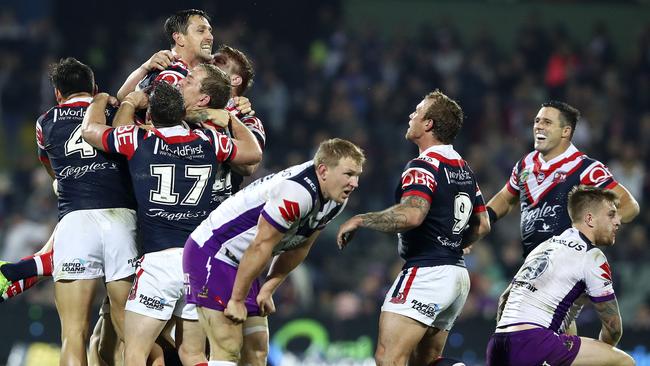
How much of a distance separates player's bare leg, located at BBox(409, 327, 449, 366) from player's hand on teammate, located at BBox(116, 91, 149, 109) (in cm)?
289

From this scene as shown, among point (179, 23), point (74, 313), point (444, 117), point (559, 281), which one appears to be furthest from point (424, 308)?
point (179, 23)

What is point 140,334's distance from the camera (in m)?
7.89

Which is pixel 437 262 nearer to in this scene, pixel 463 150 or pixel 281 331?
pixel 281 331

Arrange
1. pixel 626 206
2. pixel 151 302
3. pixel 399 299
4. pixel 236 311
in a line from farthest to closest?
pixel 626 206
pixel 399 299
pixel 151 302
pixel 236 311

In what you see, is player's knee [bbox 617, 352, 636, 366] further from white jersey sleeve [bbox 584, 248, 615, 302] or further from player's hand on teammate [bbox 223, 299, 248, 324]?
player's hand on teammate [bbox 223, 299, 248, 324]

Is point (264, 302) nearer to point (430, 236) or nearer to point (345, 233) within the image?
point (345, 233)

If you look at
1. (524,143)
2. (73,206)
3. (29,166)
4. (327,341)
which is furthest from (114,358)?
(524,143)

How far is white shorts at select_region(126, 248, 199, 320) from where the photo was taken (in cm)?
790

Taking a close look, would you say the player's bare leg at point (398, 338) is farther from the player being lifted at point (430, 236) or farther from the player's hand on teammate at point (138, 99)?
the player's hand on teammate at point (138, 99)

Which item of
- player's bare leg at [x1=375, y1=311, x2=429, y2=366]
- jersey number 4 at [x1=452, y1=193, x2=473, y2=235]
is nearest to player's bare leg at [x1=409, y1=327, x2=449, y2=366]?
player's bare leg at [x1=375, y1=311, x2=429, y2=366]

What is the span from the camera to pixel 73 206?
8461mm

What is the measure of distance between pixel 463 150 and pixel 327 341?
599cm

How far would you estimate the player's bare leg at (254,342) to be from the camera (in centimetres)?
809

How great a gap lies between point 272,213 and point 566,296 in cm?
246
